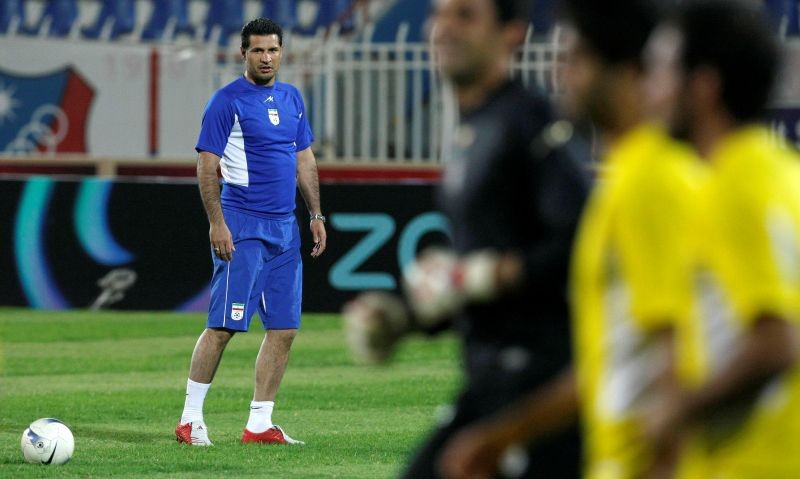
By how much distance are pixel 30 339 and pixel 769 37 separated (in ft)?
41.8

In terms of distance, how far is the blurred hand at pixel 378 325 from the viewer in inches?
169

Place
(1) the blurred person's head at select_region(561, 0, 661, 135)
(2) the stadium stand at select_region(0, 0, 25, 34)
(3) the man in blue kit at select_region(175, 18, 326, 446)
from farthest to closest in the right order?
1. (2) the stadium stand at select_region(0, 0, 25, 34)
2. (3) the man in blue kit at select_region(175, 18, 326, 446)
3. (1) the blurred person's head at select_region(561, 0, 661, 135)

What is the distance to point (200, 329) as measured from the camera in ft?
52.1

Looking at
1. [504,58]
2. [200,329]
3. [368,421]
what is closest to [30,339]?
[200,329]

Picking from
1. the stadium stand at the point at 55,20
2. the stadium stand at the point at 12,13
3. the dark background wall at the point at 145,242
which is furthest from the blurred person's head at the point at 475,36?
the stadium stand at the point at 12,13

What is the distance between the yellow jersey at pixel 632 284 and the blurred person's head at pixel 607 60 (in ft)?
0.32

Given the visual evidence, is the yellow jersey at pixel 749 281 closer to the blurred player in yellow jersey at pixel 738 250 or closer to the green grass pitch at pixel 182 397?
the blurred player in yellow jersey at pixel 738 250

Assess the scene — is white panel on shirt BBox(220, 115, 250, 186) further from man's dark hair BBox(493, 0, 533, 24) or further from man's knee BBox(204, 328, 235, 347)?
man's dark hair BBox(493, 0, 533, 24)

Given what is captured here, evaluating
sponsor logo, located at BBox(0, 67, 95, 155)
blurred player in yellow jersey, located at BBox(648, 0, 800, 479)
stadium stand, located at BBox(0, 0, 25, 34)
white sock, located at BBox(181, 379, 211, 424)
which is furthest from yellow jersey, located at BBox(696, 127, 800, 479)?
stadium stand, located at BBox(0, 0, 25, 34)

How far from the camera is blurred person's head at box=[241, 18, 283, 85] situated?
10047 mm

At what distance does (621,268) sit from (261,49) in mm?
6949

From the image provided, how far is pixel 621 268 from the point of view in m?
3.34

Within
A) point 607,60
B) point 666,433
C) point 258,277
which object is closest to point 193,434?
point 258,277

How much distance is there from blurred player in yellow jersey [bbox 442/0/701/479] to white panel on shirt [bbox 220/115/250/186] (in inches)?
250
